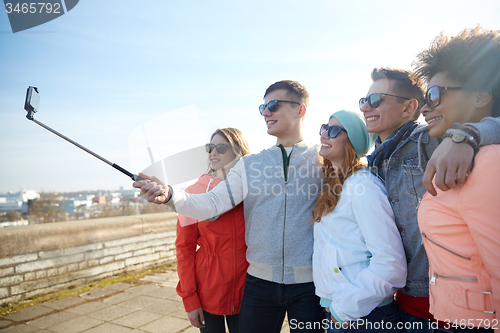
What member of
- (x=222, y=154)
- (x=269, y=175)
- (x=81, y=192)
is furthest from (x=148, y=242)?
(x=269, y=175)

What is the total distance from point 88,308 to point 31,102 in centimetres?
370

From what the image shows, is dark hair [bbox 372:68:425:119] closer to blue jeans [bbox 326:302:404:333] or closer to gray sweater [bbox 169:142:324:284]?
gray sweater [bbox 169:142:324:284]

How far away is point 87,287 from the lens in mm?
5203

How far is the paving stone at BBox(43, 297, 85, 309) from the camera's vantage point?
4.48 metres

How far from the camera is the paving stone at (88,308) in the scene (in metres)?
4.34

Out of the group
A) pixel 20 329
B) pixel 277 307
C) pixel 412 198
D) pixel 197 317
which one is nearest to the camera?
pixel 412 198

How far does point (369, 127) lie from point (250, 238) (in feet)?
3.66

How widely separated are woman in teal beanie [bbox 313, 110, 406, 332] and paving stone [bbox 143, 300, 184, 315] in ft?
10.6

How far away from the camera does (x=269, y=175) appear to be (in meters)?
2.30

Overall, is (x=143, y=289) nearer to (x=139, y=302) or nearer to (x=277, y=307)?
(x=139, y=302)

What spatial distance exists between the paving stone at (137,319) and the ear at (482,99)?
13.6ft

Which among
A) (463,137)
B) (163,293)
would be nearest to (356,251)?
(463,137)

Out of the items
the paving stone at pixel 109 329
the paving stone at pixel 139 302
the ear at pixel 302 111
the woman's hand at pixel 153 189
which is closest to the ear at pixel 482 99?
the ear at pixel 302 111

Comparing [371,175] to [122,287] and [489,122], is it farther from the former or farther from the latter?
[122,287]
